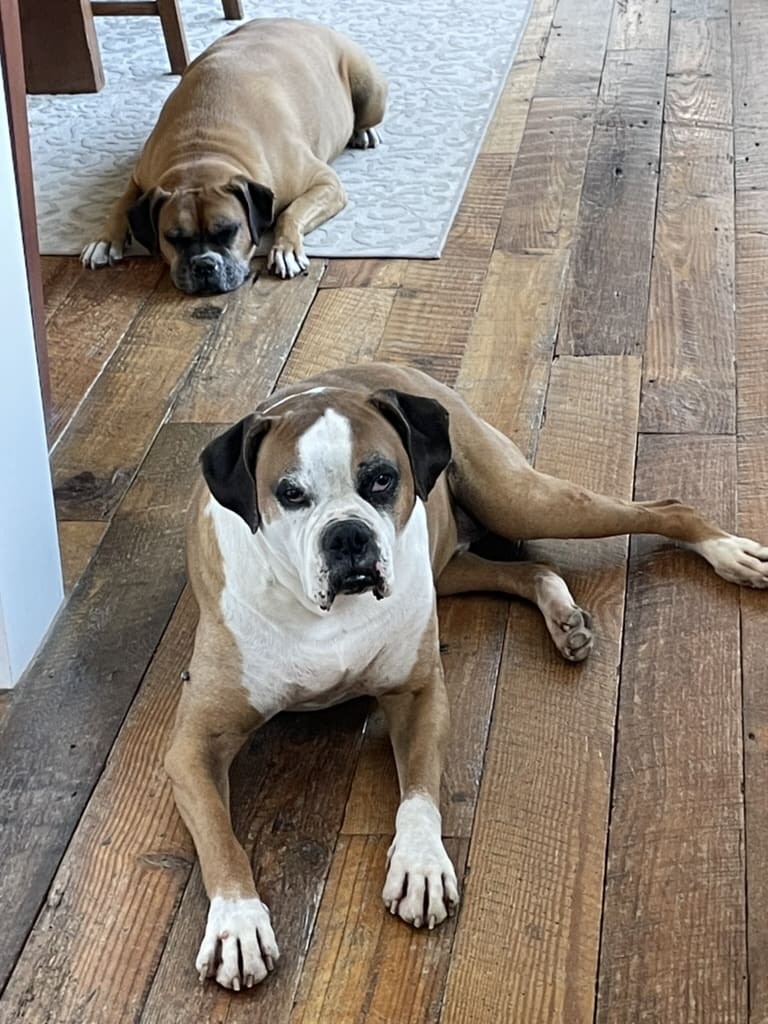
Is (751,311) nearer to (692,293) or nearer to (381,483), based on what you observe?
(692,293)

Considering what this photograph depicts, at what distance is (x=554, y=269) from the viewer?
3.57 m

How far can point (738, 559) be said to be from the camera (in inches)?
95.7

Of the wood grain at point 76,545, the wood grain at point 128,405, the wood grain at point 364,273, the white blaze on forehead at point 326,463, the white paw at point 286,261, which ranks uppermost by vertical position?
the white blaze on forehead at point 326,463

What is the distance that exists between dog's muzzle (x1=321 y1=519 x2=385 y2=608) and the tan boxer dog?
1816mm

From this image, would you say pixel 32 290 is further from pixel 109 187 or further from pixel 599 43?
pixel 599 43

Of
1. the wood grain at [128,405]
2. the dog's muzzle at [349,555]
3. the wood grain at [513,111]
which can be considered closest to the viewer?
the dog's muzzle at [349,555]

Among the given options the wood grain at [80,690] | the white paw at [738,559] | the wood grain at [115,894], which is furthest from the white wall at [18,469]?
the white paw at [738,559]

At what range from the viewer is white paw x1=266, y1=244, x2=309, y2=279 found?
11.9ft

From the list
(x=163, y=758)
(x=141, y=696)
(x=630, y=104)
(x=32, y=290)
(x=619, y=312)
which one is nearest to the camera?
(x=163, y=758)

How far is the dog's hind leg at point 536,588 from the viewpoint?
7.57ft

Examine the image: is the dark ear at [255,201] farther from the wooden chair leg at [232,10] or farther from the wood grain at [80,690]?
the wooden chair leg at [232,10]

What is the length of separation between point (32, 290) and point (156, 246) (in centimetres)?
91

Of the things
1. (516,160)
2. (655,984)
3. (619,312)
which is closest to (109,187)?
(516,160)

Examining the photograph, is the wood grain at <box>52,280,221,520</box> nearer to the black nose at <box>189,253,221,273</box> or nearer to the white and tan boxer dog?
the black nose at <box>189,253,221,273</box>
